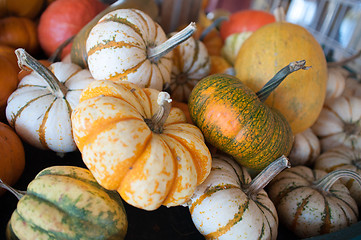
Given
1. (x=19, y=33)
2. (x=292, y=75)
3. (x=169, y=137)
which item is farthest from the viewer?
(x=19, y=33)

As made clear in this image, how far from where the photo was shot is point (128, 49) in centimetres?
86

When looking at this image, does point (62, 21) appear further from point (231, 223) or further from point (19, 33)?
point (231, 223)

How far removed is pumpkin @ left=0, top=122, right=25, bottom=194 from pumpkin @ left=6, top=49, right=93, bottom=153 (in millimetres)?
44

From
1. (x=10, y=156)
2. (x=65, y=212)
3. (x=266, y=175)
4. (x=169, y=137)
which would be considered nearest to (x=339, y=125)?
(x=266, y=175)

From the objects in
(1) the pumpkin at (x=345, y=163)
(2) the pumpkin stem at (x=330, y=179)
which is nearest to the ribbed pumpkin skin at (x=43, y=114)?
(2) the pumpkin stem at (x=330, y=179)

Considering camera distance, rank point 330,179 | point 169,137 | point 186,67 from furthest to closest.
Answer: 1. point 186,67
2. point 330,179
3. point 169,137

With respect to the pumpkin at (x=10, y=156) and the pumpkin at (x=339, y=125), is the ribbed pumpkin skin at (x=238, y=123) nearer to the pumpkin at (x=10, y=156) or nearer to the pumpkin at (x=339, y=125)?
the pumpkin at (x=10, y=156)

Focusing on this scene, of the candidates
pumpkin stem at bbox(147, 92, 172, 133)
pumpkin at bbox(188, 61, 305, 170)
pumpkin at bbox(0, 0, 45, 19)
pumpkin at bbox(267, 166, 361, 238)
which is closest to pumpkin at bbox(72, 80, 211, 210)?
pumpkin stem at bbox(147, 92, 172, 133)

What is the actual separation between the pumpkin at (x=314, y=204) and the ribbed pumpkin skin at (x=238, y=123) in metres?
0.19

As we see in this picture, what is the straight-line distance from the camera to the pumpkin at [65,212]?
59 cm

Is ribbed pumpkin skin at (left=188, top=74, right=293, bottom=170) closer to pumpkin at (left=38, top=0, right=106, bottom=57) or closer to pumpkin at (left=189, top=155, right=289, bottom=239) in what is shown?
pumpkin at (left=189, top=155, right=289, bottom=239)

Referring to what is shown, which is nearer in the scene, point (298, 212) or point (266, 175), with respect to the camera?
point (266, 175)

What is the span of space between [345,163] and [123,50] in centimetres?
106

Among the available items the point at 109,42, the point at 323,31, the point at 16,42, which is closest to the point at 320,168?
the point at 109,42
